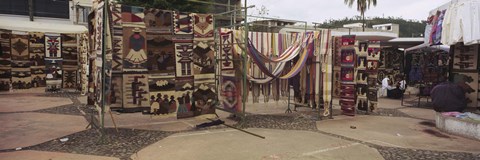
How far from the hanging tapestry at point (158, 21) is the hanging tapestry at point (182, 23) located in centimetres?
8

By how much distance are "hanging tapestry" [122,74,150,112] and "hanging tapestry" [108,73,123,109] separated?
0.06 metres

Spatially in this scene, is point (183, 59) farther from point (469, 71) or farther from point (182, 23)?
point (469, 71)

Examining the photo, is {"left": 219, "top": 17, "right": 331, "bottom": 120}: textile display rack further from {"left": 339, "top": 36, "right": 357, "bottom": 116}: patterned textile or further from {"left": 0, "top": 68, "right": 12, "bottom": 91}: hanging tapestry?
{"left": 0, "top": 68, "right": 12, "bottom": 91}: hanging tapestry

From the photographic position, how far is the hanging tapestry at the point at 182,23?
230 inches

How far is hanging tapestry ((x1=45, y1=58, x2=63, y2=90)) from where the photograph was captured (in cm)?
1175

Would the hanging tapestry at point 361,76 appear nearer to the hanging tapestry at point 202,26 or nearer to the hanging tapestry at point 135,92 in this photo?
the hanging tapestry at point 202,26

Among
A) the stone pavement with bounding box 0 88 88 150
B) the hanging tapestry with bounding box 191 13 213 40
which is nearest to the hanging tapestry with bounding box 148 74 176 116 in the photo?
the hanging tapestry with bounding box 191 13 213 40

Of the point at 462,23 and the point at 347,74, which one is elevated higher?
the point at 462,23

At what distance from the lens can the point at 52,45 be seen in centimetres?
1223

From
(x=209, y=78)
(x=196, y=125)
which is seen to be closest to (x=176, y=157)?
(x=196, y=125)

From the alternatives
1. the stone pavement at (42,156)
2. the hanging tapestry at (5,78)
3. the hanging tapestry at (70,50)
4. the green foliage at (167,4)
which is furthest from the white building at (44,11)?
the stone pavement at (42,156)

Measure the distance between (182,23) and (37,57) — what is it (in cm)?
890

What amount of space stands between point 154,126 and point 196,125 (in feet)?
2.46

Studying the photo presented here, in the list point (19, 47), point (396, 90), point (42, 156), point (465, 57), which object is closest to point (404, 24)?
point (396, 90)
